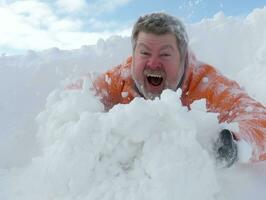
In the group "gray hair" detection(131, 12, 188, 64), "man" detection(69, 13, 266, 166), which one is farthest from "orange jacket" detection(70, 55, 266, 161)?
"gray hair" detection(131, 12, 188, 64)

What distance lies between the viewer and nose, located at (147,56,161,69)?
169 cm

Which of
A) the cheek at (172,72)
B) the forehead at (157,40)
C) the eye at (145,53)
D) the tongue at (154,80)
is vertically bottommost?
the tongue at (154,80)

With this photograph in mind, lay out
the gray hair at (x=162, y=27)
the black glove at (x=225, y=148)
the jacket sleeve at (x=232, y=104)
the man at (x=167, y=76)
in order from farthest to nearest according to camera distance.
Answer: the gray hair at (x=162, y=27) → the man at (x=167, y=76) → the jacket sleeve at (x=232, y=104) → the black glove at (x=225, y=148)

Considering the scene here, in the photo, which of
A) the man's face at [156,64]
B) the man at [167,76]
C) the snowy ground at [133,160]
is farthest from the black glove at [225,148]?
the man's face at [156,64]

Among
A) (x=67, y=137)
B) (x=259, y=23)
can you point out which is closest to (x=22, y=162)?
(x=67, y=137)

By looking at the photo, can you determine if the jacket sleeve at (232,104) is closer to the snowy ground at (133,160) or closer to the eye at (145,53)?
the snowy ground at (133,160)

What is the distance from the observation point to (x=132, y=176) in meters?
1.03

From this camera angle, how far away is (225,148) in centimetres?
112

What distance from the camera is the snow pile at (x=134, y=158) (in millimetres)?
984

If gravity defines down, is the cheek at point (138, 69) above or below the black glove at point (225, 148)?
above

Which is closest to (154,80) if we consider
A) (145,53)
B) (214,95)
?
(145,53)

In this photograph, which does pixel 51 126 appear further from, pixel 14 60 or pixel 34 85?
pixel 14 60

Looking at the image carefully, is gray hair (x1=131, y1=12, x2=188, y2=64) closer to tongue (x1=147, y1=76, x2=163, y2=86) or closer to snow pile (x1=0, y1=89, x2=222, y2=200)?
tongue (x1=147, y1=76, x2=163, y2=86)

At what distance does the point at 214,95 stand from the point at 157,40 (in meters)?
0.28
